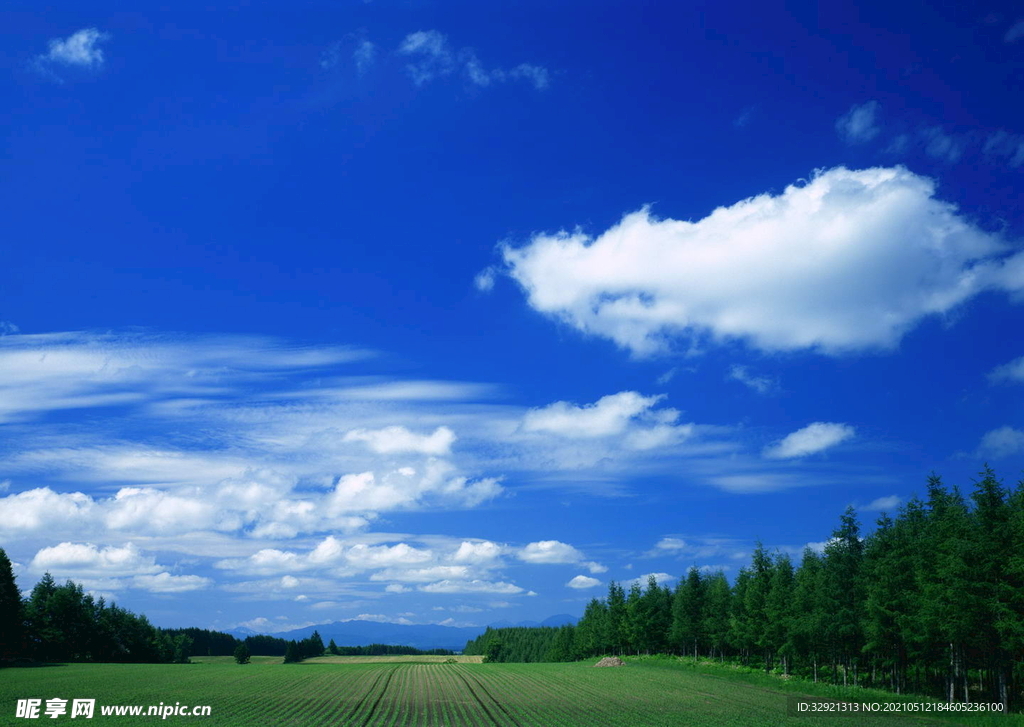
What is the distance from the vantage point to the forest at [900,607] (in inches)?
1656

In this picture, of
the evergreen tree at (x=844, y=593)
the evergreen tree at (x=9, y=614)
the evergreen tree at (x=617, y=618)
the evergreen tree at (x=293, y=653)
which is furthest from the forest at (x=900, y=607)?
the evergreen tree at (x=293, y=653)

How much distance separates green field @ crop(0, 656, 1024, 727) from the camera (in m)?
42.0

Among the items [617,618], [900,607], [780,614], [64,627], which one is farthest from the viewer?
[617,618]

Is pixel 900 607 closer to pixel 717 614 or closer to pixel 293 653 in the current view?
pixel 717 614

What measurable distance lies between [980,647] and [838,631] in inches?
609

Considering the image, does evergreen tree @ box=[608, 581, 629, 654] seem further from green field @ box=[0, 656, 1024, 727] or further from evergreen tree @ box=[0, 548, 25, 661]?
evergreen tree @ box=[0, 548, 25, 661]

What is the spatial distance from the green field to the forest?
470 centimetres

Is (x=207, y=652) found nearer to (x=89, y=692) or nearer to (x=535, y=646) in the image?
(x=535, y=646)

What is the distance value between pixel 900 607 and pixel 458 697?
34.7m

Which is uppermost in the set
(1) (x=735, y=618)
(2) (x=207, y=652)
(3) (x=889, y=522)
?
(3) (x=889, y=522)

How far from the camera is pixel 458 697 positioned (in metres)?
56.7

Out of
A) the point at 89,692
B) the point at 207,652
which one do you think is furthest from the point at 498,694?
the point at 207,652

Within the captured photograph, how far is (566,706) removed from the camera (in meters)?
49.8

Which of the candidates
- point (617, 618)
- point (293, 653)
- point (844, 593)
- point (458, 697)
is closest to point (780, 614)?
point (844, 593)
